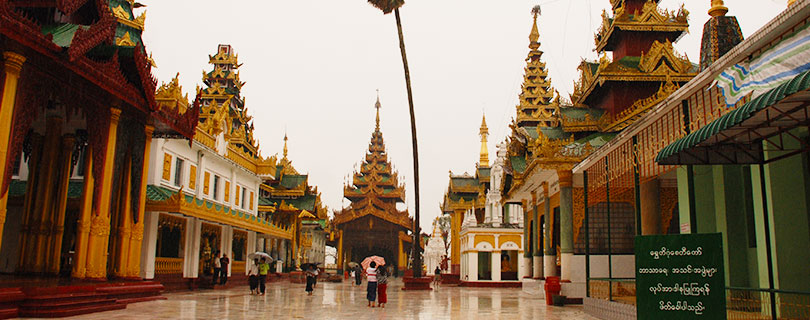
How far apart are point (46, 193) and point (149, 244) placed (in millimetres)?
4088

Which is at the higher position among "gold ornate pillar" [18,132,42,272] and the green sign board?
"gold ornate pillar" [18,132,42,272]

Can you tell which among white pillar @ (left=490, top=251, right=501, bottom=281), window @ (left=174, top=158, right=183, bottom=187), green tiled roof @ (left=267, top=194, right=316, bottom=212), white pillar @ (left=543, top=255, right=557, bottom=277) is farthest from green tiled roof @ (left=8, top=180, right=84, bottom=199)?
green tiled roof @ (left=267, top=194, right=316, bottom=212)

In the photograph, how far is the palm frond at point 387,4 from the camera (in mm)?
25766

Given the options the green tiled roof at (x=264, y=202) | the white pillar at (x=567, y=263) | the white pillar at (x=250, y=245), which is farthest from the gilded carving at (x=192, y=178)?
the white pillar at (x=567, y=263)

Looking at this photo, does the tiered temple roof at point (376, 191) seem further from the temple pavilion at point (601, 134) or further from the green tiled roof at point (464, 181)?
the temple pavilion at point (601, 134)

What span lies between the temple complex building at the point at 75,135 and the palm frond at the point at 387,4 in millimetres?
9665

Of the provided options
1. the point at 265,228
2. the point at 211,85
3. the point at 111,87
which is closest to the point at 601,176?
the point at 111,87

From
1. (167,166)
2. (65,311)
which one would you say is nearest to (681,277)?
(65,311)

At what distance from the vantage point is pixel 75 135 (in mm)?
18047

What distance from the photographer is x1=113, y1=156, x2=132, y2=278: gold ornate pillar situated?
659 inches

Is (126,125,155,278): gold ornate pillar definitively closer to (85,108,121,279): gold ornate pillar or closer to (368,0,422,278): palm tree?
(85,108,121,279): gold ornate pillar

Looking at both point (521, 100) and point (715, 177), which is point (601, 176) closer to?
point (715, 177)

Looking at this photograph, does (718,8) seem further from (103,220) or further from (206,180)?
(206,180)

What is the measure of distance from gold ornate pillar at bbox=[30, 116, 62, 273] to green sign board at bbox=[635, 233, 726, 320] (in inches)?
628
